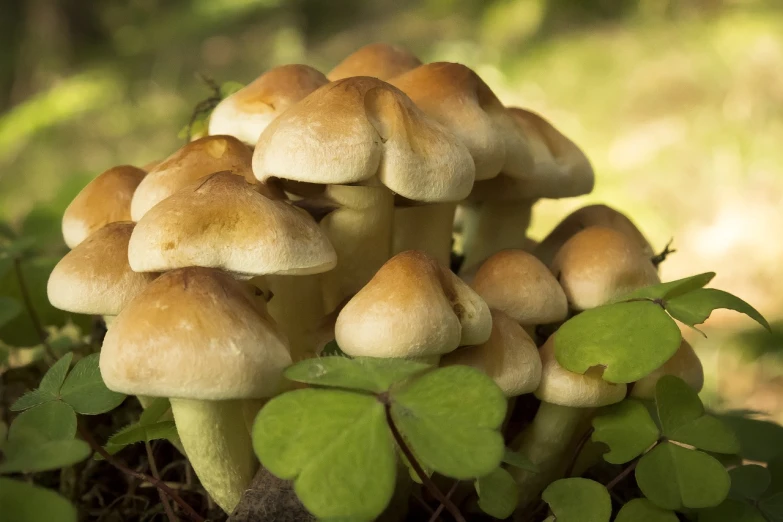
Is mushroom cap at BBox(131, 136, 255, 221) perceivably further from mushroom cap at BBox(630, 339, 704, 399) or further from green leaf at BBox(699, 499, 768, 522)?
green leaf at BBox(699, 499, 768, 522)

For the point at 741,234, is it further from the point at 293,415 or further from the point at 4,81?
the point at 4,81

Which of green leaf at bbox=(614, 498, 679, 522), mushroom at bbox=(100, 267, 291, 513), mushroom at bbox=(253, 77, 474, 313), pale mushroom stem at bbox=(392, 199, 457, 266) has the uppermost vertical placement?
mushroom at bbox=(253, 77, 474, 313)

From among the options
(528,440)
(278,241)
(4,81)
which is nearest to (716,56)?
(528,440)

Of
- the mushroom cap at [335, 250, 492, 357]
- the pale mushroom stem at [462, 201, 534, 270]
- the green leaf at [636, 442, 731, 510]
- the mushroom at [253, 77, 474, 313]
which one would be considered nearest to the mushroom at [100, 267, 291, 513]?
the mushroom cap at [335, 250, 492, 357]

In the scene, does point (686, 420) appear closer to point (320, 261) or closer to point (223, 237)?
point (320, 261)

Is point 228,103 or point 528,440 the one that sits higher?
point 228,103

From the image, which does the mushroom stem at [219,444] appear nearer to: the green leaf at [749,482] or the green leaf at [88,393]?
the green leaf at [88,393]

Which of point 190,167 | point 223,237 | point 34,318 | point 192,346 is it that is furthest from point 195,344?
point 34,318
